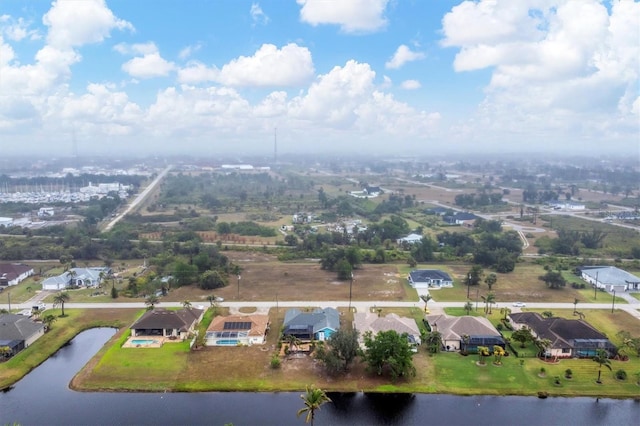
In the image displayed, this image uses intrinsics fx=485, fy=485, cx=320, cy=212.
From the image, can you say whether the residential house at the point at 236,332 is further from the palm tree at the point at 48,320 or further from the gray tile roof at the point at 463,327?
the gray tile roof at the point at 463,327

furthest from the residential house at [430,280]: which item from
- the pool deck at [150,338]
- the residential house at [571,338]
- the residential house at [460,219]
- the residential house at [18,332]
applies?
the residential house at [460,219]

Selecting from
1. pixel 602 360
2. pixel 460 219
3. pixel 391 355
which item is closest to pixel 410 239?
pixel 460 219

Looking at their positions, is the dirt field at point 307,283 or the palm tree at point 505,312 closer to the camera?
the palm tree at point 505,312

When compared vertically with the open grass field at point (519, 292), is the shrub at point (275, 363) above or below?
below

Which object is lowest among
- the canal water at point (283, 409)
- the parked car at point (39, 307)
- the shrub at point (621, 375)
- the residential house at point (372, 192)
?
the canal water at point (283, 409)

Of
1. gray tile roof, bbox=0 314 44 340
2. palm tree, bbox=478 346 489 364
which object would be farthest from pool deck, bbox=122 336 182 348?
palm tree, bbox=478 346 489 364

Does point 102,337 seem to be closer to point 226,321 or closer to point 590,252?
point 226,321

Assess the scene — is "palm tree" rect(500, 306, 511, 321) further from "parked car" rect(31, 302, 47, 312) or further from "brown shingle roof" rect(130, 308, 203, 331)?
"parked car" rect(31, 302, 47, 312)
